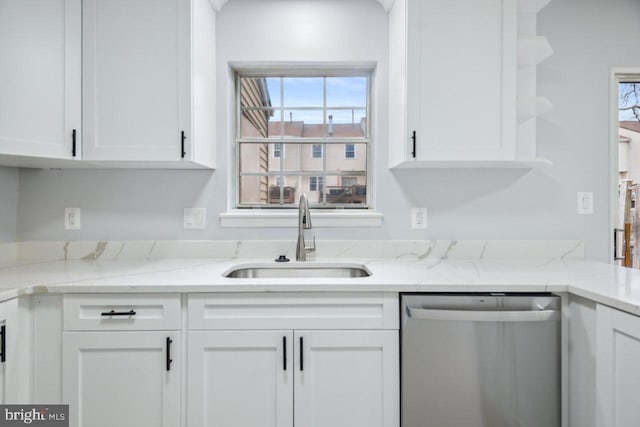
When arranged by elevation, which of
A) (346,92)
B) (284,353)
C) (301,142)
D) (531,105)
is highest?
(346,92)

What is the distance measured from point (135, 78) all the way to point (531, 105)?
1.93 metres

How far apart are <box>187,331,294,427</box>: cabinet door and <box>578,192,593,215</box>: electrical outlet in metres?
1.80

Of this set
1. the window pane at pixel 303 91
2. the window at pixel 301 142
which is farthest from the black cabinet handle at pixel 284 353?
the window pane at pixel 303 91

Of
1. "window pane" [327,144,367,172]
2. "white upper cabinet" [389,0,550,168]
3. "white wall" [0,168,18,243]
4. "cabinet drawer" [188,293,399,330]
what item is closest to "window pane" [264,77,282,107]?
"window pane" [327,144,367,172]

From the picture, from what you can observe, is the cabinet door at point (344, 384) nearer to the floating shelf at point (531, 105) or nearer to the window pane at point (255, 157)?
the window pane at point (255, 157)

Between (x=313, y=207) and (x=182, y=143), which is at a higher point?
(x=182, y=143)

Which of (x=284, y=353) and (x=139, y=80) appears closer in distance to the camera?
(x=284, y=353)

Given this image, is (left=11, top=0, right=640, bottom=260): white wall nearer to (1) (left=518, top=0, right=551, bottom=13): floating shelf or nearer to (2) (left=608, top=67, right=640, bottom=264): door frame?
(2) (left=608, top=67, right=640, bottom=264): door frame

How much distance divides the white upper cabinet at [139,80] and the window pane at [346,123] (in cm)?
81

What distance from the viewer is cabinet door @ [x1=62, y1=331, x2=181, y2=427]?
4.33 feet

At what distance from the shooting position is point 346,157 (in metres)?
2.08

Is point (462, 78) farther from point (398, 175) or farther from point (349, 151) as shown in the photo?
point (349, 151)

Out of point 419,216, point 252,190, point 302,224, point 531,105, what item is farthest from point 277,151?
point 531,105

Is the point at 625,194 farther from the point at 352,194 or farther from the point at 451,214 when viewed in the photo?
the point at 352,194
